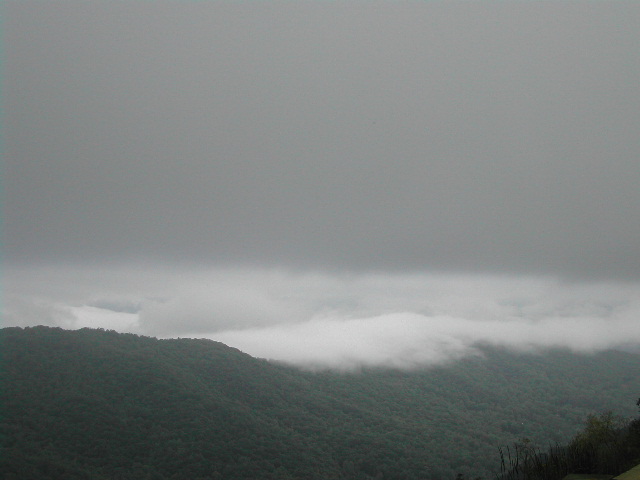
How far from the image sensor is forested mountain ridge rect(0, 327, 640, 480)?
281ft

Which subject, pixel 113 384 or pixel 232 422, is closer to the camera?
pixel 232 422

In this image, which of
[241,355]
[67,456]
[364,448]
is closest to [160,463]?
[67,456]

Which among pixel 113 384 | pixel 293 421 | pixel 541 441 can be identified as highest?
pixel 113 384

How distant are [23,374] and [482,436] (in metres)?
122

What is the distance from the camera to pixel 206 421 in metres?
106

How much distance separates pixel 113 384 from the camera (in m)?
117

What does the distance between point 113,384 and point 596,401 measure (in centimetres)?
18016

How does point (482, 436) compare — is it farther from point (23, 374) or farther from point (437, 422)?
point (23, 374)

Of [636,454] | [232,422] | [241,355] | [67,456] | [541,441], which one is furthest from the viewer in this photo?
[241,355]

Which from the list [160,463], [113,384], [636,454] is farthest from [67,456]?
[636,454]

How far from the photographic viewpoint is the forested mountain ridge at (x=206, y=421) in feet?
281

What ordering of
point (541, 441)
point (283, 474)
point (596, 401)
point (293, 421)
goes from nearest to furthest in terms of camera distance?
point (283, 474), point (293, 421), point (541, 441), point (596, 401)

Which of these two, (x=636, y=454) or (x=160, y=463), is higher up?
(x=636, y=454)

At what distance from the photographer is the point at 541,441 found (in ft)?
453
